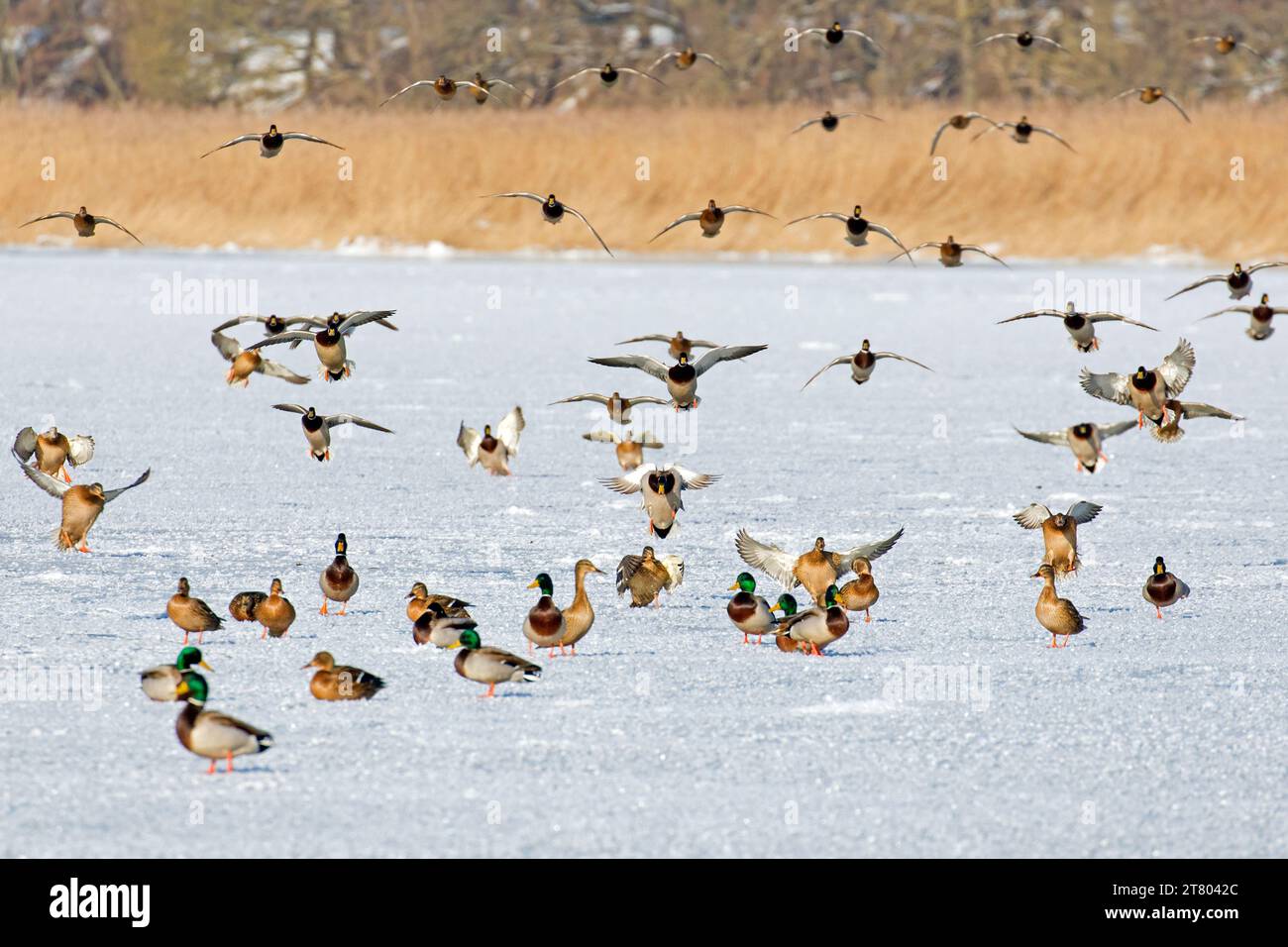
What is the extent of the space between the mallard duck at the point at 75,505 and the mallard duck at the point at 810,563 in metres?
2.32

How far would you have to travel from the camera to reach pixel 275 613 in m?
6.19

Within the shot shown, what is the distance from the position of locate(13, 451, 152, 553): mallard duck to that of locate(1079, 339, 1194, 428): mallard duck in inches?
160

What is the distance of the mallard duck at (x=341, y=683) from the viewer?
17.7ft

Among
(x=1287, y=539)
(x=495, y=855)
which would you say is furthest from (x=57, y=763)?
(x=1287, y=539)

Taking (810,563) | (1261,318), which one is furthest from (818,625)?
(1261,318)

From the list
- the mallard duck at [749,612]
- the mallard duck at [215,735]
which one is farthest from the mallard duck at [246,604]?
the mallard duck at [749,612]

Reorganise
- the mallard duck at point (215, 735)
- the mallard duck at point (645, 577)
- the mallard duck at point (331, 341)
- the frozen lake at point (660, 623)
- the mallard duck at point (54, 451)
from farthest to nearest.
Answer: the mallard duck at point (54, 451) → the mallard duck at point (331, 341) → the mallard duck at point (645, 577) → the mallard duck at point (215, 735) → the frozen lake at point (660, 623)

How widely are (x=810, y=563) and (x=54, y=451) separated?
3697 millimetres

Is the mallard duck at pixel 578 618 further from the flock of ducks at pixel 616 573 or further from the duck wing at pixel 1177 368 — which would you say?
the duck wing at pixel 1177 368

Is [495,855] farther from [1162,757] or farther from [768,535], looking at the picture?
[768,535]

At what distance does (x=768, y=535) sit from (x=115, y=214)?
1789 cm

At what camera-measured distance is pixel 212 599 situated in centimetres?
691

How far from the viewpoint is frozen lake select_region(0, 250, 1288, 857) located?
4625 millimetres

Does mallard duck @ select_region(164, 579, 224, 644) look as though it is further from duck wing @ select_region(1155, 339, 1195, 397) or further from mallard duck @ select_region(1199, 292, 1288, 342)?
mallard duck @ select_region(1199, 292, 1288, 342)
